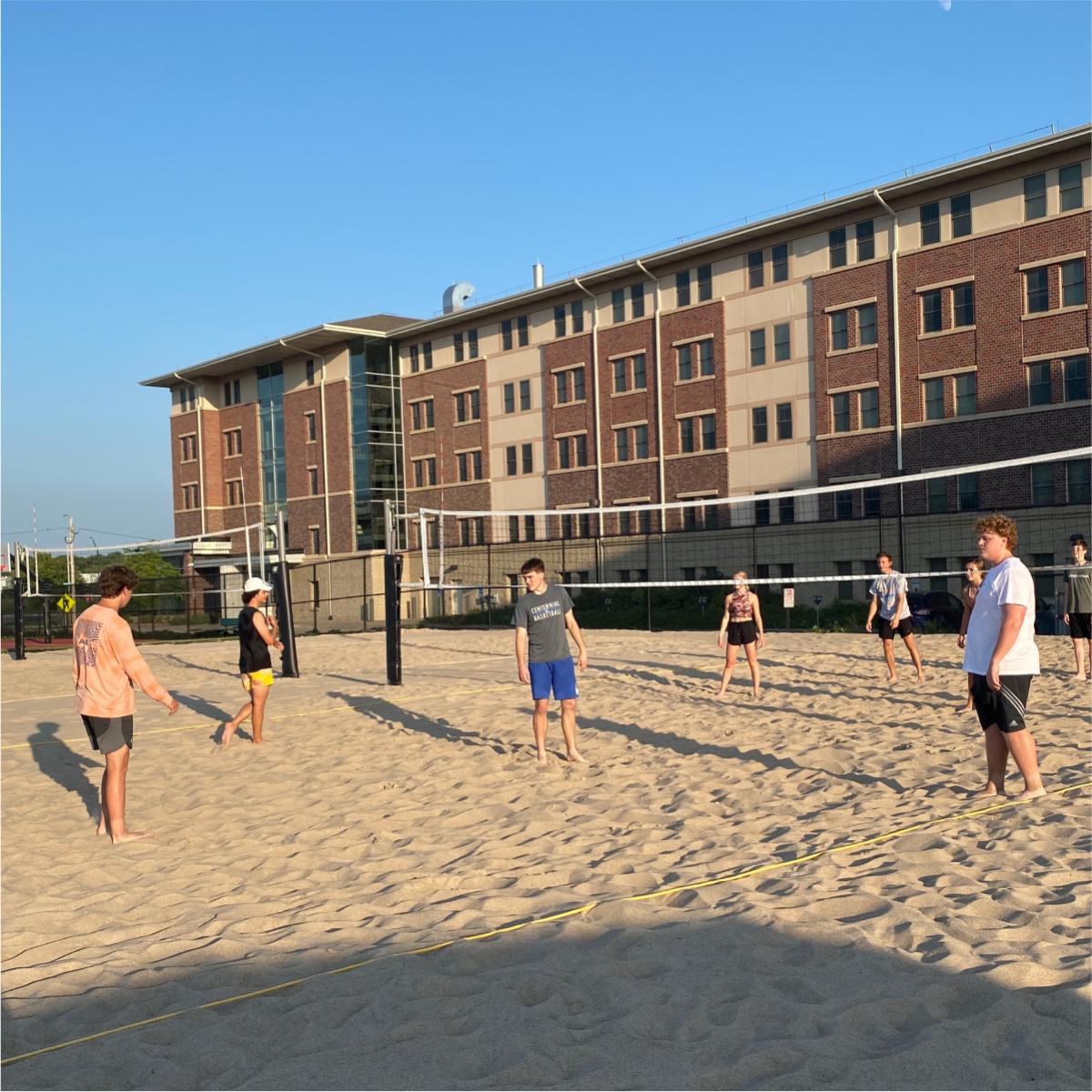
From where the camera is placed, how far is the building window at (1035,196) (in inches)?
1244

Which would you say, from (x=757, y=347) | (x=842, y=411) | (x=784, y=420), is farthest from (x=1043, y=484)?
(x=757, y=347)

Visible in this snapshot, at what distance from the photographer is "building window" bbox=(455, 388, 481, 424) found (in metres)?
47.5

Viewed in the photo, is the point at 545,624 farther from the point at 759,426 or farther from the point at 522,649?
the point at 759,426

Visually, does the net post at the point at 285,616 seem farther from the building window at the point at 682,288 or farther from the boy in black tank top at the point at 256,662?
the building window at the point at 682,288

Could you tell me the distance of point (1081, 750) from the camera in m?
8.24

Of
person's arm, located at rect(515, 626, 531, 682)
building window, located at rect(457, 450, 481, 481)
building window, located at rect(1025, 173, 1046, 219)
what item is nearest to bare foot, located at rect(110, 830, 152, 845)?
person's arm, located at rect(515, 626, 531, 682)

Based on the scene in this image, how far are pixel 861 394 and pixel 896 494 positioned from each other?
11.4 feet

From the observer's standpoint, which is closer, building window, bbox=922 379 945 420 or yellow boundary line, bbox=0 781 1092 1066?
yellow boundary line, bbox=0 781 1092 1066

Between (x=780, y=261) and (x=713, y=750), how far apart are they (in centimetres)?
3119

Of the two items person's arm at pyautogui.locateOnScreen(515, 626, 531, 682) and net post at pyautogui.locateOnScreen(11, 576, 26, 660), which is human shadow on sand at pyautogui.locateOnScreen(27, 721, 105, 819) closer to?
person's arm at pyautogui.locateOnScreen(515, 626, 531, 682)

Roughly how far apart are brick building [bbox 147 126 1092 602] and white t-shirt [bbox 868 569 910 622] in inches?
599

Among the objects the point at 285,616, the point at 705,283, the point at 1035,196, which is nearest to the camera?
the point at 285,616

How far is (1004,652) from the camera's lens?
625 centimetres

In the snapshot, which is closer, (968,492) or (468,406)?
(968,492)
